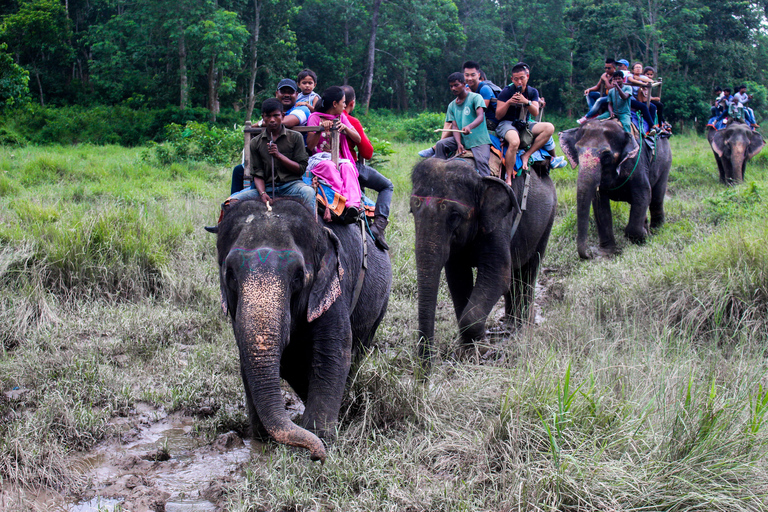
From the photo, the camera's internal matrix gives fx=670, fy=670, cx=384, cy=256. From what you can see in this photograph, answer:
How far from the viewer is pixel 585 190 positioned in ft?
28.1

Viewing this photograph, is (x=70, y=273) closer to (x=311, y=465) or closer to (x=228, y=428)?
(x=228, y=428)

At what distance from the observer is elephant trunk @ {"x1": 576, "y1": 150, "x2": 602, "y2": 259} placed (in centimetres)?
828

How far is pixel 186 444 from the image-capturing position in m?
4.27

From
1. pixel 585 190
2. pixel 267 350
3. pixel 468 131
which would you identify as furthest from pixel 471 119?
pixel 267 350

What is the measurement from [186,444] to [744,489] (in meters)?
3.14

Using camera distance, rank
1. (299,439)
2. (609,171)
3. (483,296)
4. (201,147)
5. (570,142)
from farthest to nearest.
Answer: (201,147) → (570,142) → (609,171) → (483,296) → (299,439)

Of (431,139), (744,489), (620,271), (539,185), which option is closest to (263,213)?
(744,489)

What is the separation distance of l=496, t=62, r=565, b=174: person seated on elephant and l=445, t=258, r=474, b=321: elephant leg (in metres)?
0.90

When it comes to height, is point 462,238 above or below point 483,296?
above

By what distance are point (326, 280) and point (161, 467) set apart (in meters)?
1.52

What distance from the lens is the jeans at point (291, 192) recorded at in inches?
149

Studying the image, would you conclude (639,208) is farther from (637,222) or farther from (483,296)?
(483,296)

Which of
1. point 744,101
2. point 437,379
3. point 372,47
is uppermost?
point 372,47

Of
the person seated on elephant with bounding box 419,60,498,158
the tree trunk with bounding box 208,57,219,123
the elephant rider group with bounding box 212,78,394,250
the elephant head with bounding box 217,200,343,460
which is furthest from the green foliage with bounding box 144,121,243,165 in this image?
the elephant head with bounding box 217,200,343,460
